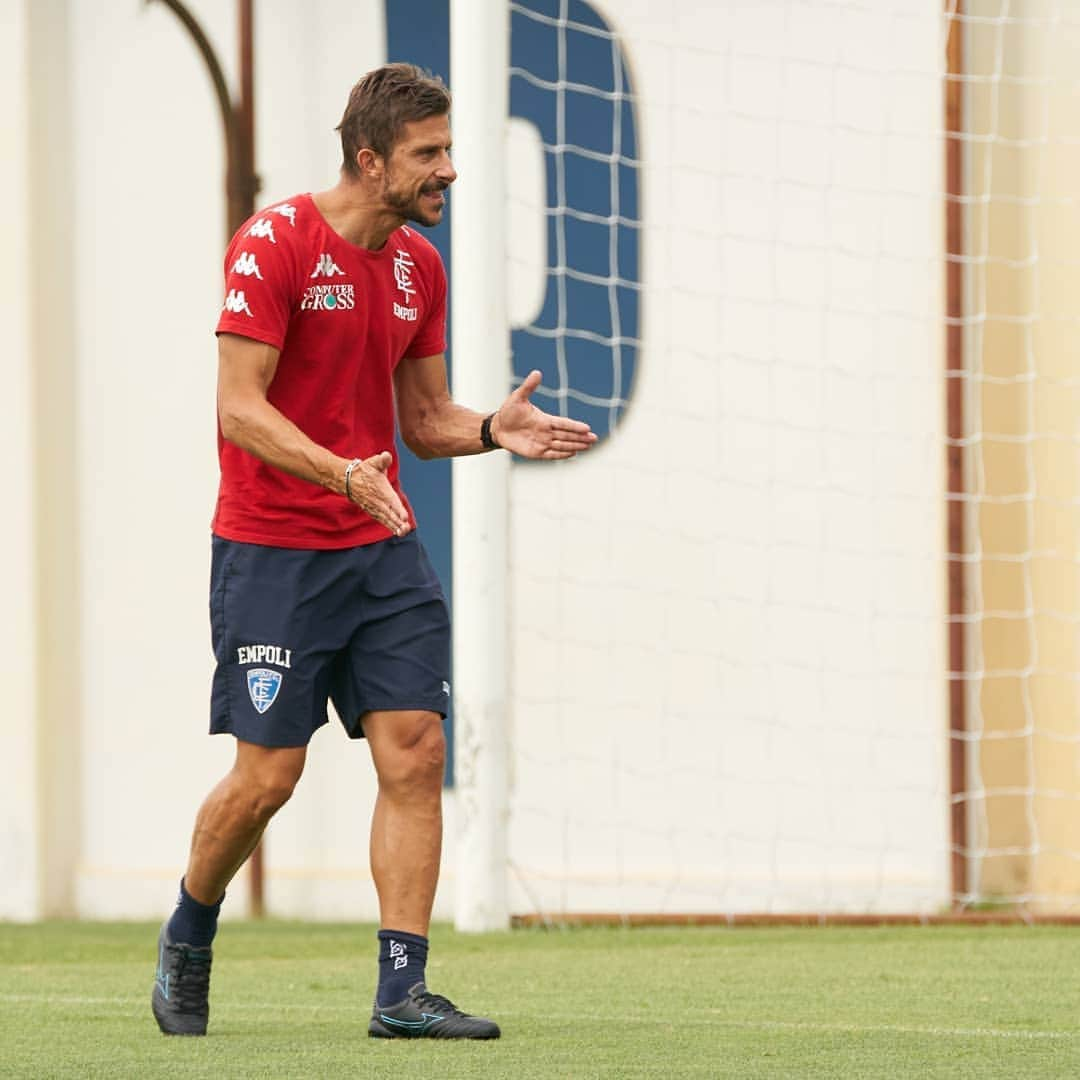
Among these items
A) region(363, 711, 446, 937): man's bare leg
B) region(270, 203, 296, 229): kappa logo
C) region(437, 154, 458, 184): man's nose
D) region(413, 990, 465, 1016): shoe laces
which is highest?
region(437, 154, 458, 184): man's nose

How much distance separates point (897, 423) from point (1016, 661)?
34.2 inches

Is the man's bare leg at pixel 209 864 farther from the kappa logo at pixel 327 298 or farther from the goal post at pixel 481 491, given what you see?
the goal post at pixel 481 491

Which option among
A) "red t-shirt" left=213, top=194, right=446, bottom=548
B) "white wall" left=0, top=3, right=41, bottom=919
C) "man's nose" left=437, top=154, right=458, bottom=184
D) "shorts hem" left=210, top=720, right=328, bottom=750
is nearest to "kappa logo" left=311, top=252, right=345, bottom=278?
"red t-shirt" left=213, top=194, right=446, bottom=548

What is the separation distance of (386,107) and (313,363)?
49 cm

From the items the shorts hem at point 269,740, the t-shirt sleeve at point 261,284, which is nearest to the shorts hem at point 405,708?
the shorts hem at point 269,740

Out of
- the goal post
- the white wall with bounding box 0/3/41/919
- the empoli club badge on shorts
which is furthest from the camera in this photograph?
the white wall with bounding box 0/3/41/919

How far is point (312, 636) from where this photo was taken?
4.26m

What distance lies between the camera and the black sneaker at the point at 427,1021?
410cm

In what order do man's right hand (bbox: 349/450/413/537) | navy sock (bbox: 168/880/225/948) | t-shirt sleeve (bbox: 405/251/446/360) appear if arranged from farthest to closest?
t-shirt sleeve (bbox: 405/251/446/360)
navy sock (bbox: 168/880/225/948)
man's right hand (bbox: 349/450/413/537)

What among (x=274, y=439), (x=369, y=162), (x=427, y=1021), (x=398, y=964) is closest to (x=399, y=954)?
(x=398, y=964)

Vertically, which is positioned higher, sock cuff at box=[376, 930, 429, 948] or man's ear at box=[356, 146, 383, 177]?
man's ear at box=[356, 146, 383, 177]

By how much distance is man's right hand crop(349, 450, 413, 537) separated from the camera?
12.9ft

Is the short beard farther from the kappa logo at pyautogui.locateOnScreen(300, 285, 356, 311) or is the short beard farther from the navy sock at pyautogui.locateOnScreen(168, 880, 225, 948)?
the navy sock at pyautogui.locateOnScreen(168, 880, 225, 948)

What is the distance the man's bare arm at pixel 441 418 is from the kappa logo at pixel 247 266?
51cm
